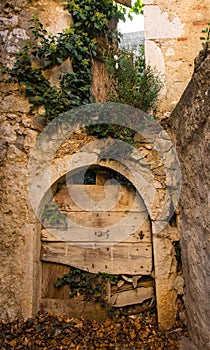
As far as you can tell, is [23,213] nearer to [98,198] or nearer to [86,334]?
[98,198]

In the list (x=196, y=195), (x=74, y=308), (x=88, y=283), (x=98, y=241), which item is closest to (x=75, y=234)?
(x=98, y=241)

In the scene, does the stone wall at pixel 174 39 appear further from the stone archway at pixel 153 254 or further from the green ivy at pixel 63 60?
the stone archway at pixel 153 254

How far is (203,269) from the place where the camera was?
229cm

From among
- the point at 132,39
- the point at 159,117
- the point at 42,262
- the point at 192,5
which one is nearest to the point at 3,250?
the point at 42,262

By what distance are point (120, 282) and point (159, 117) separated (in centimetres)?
196

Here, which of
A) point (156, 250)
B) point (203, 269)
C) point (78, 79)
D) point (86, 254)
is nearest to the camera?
point (203, 269)

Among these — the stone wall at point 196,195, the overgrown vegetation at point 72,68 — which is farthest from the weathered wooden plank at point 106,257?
the overgrown vegetation at point 72,68

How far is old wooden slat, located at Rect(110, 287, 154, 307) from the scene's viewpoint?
317cm

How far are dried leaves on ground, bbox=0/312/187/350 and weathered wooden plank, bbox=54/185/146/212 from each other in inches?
47.2

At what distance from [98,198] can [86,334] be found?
1.42 m

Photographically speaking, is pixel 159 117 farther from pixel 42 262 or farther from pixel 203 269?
pixel 42 262

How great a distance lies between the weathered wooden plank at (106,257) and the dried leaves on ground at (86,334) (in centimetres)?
52

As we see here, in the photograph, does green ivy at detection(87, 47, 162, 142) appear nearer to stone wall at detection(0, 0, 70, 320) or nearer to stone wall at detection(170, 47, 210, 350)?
stone wall at detection(170, 47, 210, 350)

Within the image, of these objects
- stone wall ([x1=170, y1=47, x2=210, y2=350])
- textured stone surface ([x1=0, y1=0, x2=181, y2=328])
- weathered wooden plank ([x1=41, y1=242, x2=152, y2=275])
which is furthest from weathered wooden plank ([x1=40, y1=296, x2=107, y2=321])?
stone wall ([x1=170, y1=47, x2=210, y2=350])
